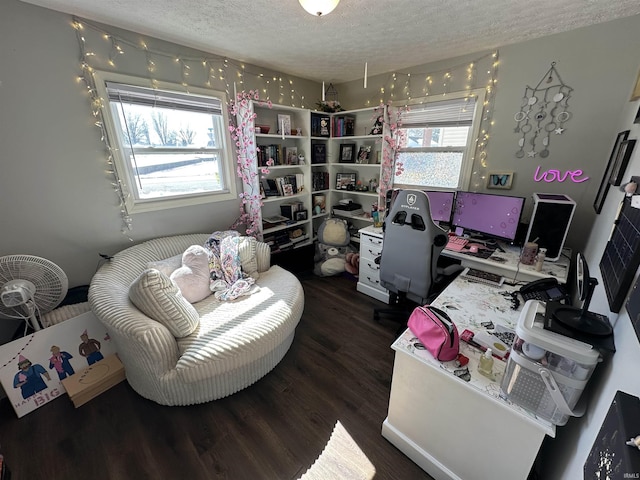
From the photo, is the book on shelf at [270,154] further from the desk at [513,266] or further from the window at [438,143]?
the desk at [513,266]

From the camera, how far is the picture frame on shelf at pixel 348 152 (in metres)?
3.23

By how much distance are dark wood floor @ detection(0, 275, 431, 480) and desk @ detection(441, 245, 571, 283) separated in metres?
0.98

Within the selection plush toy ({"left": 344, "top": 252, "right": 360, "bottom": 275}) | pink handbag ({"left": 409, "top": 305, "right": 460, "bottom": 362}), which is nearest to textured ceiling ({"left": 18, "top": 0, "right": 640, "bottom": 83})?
pink handbag ({"left": 409, "top": 305, "right": 460, "bottom": 362})

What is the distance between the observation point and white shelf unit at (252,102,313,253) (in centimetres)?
282

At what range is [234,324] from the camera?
165cm

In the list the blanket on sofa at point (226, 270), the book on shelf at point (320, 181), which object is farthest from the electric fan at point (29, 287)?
the book on shelf at point (320, 181)

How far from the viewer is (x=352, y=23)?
1725 millimetres

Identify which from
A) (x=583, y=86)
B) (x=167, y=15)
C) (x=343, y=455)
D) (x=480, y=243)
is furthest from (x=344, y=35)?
(x=343, y=455)

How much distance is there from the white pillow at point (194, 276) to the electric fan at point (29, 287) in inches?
25.1

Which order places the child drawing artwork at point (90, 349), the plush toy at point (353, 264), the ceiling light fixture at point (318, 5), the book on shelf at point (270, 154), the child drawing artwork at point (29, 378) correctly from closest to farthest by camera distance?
the ceiling light fixture at point (318, 5), the child drawing artwork at point (29, 378), the child drawing artwork at point (90, 349), the book on shelf at point (270, 154), the plush toy at point (353, 264)

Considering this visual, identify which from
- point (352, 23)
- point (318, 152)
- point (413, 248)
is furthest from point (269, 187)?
point (413, 248)

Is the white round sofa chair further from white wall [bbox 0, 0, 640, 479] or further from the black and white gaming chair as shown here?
the black and white gaming chair

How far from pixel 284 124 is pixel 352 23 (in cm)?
134

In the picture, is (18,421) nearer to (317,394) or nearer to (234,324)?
(234,324)
